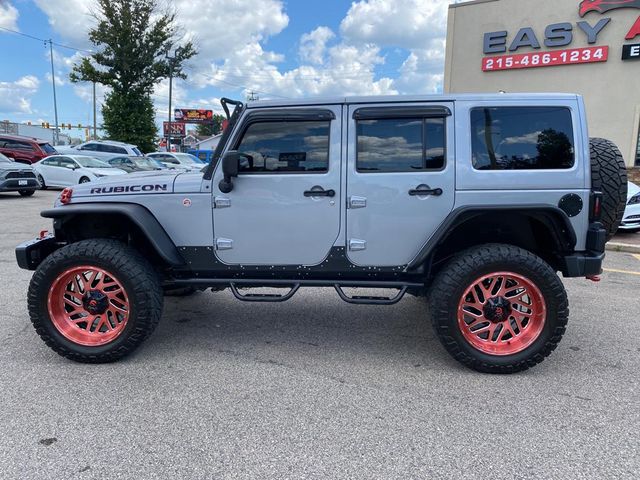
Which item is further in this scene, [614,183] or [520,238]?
[520,238]

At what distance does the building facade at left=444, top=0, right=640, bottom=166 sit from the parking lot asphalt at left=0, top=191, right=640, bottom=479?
1421cm

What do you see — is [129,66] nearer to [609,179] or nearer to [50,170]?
[50,170]

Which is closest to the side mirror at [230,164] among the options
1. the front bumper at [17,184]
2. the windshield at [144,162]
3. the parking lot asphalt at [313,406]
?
the parking lot asphalt at [313,406]

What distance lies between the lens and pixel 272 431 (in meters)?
2.68

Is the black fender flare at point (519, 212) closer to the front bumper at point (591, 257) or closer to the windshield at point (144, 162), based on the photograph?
the front bumper at point (591, 257)

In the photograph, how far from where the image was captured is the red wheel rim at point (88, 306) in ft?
11.6

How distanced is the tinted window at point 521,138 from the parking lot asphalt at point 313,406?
5.09 ft

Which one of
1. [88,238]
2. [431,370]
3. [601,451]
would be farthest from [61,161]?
[601,451]

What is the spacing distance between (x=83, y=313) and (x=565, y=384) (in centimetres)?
365

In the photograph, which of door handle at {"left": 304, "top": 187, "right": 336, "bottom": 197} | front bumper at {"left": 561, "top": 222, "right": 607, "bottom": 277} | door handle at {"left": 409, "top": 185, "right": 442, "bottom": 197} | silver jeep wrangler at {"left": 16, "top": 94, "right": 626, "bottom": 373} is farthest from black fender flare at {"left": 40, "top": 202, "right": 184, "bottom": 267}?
front bumper at {"left": 561, "top": 222, "right": 607, "bottom": 277}

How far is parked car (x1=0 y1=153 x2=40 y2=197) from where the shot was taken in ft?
Result: 45.0

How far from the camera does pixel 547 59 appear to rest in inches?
656

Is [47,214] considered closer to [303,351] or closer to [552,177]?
[303,351]

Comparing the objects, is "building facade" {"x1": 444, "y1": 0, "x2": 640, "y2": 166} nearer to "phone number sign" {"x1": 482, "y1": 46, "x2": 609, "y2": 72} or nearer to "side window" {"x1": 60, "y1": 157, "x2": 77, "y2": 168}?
"phone number sign" {"x1": 482, "y1": 46, "x2": 609, "y2": 72}
